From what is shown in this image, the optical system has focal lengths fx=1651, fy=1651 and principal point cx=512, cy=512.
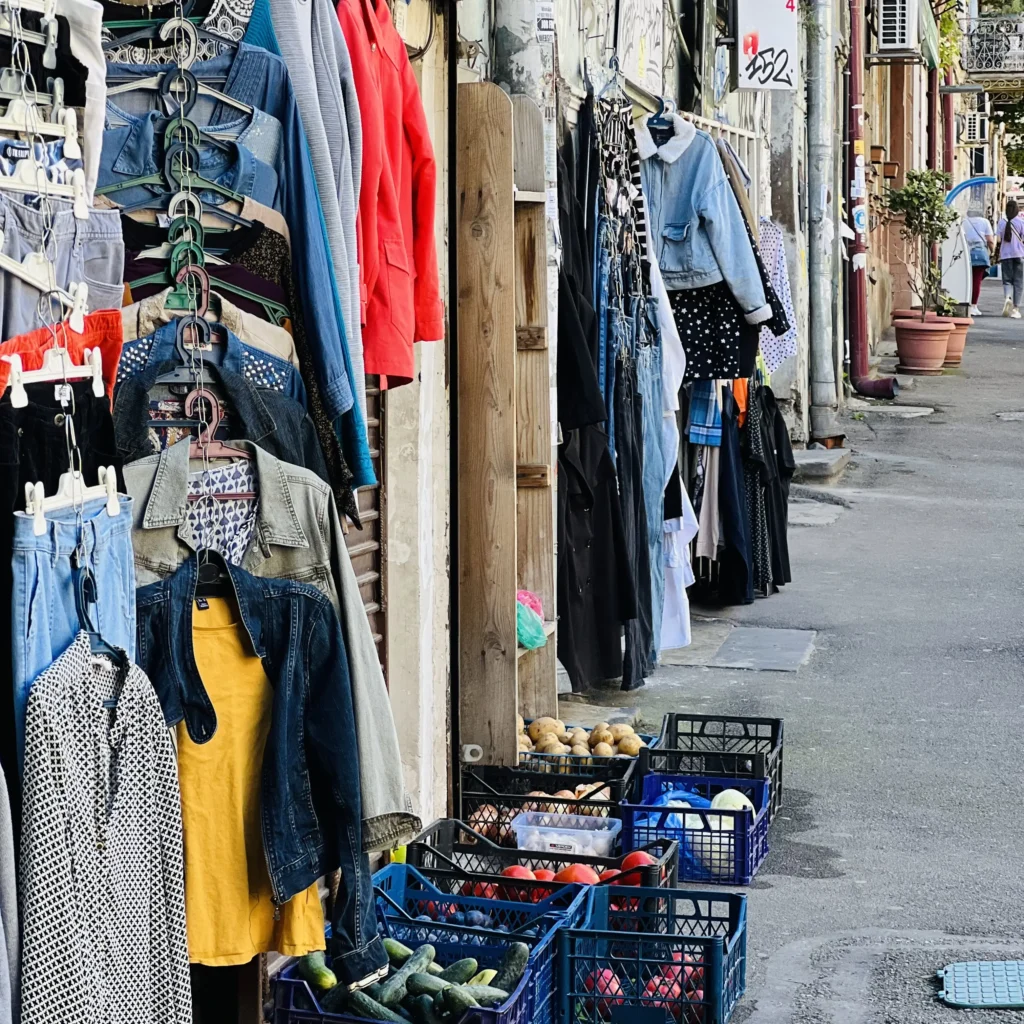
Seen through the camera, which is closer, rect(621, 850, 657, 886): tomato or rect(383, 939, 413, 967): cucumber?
rect(383, 939, 413, 967): cucumber

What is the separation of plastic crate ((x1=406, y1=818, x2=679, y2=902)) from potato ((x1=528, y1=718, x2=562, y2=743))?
3.03ft

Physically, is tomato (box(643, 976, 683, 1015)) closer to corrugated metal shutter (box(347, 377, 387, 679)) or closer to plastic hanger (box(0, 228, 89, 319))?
corrugated metal shutter (box(347, 377, 387, 679))

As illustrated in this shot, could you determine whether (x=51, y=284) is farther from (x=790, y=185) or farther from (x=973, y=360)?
(x=973, y=360)

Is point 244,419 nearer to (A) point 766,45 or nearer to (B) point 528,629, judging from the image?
(B) point 528,629

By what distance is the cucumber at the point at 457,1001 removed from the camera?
3.48 m

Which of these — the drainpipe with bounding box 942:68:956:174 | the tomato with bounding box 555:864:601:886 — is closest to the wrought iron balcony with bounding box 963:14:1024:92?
the drainpipe with bounding box 942:68:956:174

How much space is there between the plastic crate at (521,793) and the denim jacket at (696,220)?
8.64ft

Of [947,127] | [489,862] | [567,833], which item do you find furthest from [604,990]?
[947,127]

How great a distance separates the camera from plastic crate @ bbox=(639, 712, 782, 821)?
5.44 m

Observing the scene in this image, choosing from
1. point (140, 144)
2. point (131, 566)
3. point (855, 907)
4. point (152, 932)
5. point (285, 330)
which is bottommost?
point (855, 907)

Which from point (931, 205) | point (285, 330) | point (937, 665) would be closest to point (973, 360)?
point (931, 205)

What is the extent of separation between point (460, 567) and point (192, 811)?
7.56 ft

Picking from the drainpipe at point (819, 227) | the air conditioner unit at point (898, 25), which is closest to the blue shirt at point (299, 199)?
the drainpipe at point (819, 227)

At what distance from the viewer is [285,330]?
3.36m
